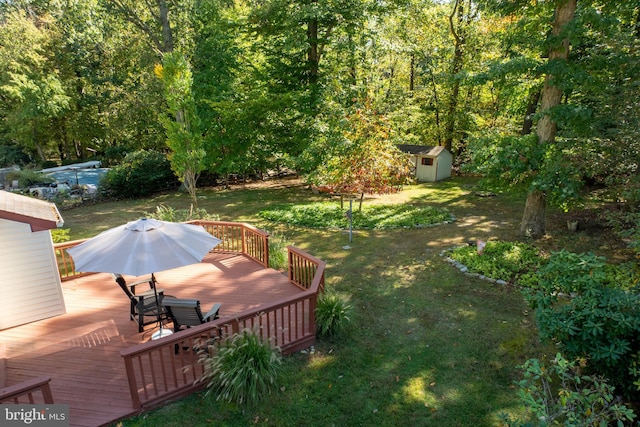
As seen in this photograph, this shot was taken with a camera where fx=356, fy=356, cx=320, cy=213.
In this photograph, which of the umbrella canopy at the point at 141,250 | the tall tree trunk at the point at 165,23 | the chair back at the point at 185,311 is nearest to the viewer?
the umbrella canopy at the point at 141,250

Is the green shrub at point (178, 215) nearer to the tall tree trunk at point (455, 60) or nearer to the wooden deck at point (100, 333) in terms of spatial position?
the wooden deck at point (100, 333)

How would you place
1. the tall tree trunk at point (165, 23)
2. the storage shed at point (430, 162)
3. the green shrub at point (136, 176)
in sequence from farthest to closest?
1. the storage shed at point (430, 162)
2. the green shrub at point (136, 176)
3. the tall tree trunk at point (165, 23)

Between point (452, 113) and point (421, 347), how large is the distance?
20.6 m

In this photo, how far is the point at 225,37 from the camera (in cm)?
1759

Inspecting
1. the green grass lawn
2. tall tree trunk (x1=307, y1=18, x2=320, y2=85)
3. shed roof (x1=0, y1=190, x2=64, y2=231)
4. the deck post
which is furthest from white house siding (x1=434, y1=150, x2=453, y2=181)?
the deck post

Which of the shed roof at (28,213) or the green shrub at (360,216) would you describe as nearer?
the shed roof at (28,213)

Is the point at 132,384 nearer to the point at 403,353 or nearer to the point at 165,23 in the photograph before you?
the point at 403,353

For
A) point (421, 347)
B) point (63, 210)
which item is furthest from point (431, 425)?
point (63, 210)

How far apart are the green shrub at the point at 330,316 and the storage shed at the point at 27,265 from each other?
4.38 metres

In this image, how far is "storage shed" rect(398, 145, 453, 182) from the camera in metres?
20.9

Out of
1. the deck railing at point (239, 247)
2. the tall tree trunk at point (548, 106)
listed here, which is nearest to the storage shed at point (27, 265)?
the deck railing at point (239, 247)

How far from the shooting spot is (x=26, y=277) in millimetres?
5758

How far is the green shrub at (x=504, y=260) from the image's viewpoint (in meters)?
7.73

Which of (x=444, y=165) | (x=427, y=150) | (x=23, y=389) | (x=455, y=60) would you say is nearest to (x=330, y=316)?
(x=23, y=389)
